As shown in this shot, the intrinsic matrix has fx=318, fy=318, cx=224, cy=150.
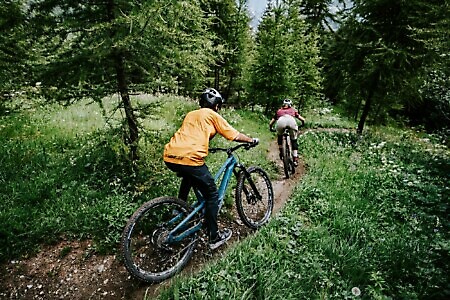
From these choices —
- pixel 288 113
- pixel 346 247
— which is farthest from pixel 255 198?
pixel 288 113

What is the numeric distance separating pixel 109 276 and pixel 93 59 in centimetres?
386

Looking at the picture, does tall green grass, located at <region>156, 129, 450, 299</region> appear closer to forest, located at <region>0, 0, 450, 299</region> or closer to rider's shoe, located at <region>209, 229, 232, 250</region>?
forest, located at <region>0, 0, 450, 299</region>

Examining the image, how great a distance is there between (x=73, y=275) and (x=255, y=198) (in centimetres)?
381

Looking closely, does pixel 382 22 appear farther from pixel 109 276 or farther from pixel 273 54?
pixel 109 276

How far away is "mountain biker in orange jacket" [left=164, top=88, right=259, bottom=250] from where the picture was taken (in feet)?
17.3

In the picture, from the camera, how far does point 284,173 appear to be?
35.8 ft

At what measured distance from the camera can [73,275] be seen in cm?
546

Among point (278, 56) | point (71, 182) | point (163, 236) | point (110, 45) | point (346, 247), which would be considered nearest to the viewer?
point (163, 236)

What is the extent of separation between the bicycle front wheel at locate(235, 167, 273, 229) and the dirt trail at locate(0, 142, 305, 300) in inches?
42.1

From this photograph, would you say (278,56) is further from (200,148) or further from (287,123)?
(200,148)

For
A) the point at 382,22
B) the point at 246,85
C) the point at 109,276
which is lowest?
the point at 109,276

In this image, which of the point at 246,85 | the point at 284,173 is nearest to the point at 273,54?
the point at 246,85

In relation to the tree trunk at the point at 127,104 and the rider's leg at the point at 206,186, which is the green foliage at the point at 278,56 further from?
the rider's leg at the point at 206,186

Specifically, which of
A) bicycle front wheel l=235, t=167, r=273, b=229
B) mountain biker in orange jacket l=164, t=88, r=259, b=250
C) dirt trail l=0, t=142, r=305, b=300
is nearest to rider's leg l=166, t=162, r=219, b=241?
mountain biker in orange jacket l=164, t=88, r=259, b=250
